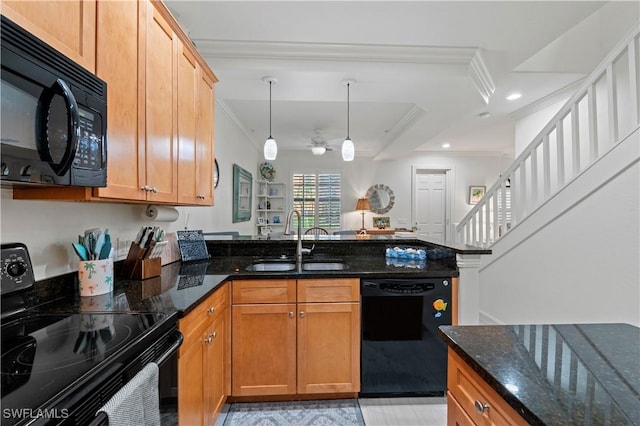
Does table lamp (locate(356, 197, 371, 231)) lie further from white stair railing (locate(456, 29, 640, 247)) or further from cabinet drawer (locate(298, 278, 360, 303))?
cabinet drawer (locate(298, 278, 360, 303))

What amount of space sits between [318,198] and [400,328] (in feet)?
16.8

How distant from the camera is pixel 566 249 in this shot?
7.86 feet

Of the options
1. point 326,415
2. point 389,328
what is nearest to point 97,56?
point 389,328

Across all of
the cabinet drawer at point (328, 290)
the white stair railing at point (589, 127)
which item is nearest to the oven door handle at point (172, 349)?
the cabinet drawer at point (328, 290)

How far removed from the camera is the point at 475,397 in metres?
0.85

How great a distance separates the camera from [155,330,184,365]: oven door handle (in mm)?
972

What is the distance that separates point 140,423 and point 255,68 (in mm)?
2503

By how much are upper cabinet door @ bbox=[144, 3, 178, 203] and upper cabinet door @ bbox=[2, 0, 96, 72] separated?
333 mm

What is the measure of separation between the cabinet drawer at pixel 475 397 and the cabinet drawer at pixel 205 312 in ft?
3.37

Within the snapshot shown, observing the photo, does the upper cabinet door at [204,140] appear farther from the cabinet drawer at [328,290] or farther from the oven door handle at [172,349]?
the oven door handle at [172,349]

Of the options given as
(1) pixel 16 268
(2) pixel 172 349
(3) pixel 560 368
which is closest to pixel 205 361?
(2) pixel 172 349

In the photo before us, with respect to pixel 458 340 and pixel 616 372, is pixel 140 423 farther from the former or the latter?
pixel 616 372

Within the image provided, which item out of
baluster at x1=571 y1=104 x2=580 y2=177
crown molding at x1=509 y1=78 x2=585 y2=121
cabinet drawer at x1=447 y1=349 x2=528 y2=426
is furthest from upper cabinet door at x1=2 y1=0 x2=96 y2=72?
crown molding at x1=509 y1=78 x2=585 y2=121

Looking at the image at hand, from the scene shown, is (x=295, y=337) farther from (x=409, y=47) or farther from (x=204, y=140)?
(x=409, y=47)
